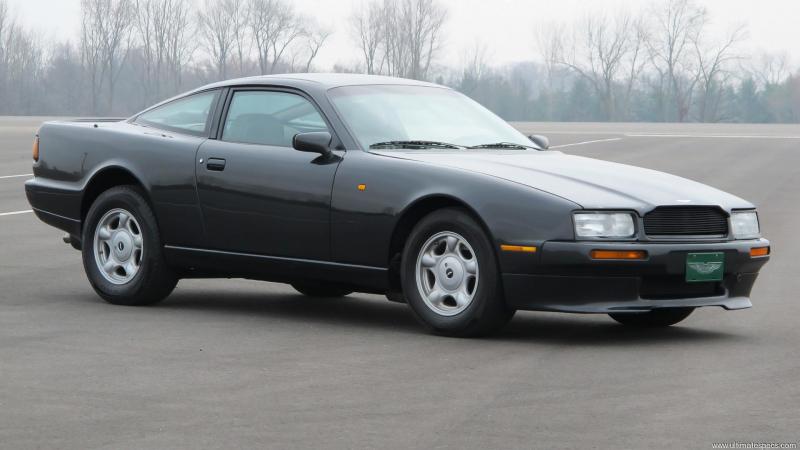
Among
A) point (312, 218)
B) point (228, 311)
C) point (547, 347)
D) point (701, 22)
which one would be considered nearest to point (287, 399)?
point (547, 347)

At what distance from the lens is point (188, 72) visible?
148m

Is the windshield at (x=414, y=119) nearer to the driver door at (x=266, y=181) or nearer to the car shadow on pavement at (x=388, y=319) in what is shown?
the driver door at (x=266, y=181)

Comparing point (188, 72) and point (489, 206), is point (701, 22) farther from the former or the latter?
point (489, 206)

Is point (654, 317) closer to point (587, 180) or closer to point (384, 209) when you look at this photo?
point (587, 180)

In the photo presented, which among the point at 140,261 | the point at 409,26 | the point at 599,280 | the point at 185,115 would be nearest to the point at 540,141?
the point at 599,280

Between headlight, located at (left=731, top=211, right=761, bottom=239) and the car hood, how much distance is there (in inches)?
2.0

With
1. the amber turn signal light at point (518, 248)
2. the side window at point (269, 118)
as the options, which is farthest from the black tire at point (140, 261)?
the amber turn signal light at point (518, 248)

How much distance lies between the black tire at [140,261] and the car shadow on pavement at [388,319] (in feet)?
0.51

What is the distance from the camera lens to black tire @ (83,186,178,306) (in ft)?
29.5

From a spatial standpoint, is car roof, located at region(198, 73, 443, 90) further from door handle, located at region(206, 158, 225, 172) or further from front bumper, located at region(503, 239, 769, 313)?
front bumper, located at region(503, 239, 769, 313)

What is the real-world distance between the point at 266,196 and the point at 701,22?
13562 centimetres

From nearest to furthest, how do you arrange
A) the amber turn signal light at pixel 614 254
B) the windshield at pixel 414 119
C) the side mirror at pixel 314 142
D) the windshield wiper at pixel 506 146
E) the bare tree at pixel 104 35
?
1. the amber turn signal light at pixel 614 254
2. the side mirror at pixel 314 142
3. the windshield at pixel 414 119
4. the windshield wiper at pixel 506 146
5. the bare tree at pixel 104 35

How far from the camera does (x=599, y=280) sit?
7.32 m

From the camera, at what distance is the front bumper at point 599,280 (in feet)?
23.9
